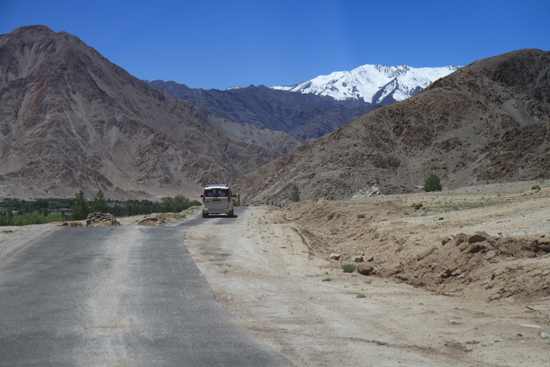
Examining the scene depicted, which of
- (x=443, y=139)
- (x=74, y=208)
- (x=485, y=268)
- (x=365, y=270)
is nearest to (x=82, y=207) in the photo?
(x=74, y=208)

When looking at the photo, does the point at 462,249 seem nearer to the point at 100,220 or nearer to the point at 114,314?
the point at 114,314

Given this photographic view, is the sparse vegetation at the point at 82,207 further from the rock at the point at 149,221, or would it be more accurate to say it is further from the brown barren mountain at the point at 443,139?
the rock at the point at 149,221

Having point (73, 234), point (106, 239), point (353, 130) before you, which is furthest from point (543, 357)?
point (353, 130)

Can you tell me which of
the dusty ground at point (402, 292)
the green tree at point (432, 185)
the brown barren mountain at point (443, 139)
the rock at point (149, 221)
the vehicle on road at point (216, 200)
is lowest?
the dusty ground at point (402, 292)

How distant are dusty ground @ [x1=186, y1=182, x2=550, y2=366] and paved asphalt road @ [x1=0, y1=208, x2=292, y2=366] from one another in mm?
519

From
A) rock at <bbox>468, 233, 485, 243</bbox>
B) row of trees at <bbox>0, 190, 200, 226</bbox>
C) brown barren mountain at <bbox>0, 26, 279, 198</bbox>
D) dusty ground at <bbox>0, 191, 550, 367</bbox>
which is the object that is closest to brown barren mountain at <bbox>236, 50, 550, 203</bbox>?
row of trees at <bbox>0, 190, 200, 226</bbox>

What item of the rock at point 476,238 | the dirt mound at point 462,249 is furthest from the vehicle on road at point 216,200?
the rock at point 476,238

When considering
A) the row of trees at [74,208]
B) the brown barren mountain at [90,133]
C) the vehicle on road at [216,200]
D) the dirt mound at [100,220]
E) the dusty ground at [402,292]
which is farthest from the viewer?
the brown barren mountain at [90,133]

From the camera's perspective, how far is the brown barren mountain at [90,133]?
124 metres

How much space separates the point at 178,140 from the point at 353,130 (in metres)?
92.8

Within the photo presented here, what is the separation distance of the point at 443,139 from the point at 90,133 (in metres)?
106

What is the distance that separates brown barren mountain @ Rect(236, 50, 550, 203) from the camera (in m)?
74.0

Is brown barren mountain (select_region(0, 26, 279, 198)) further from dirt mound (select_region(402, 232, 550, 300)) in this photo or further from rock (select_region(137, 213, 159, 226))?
dirt mound (select_region(402, 232, 550, 300))

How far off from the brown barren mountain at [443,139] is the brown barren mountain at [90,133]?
147 ft
